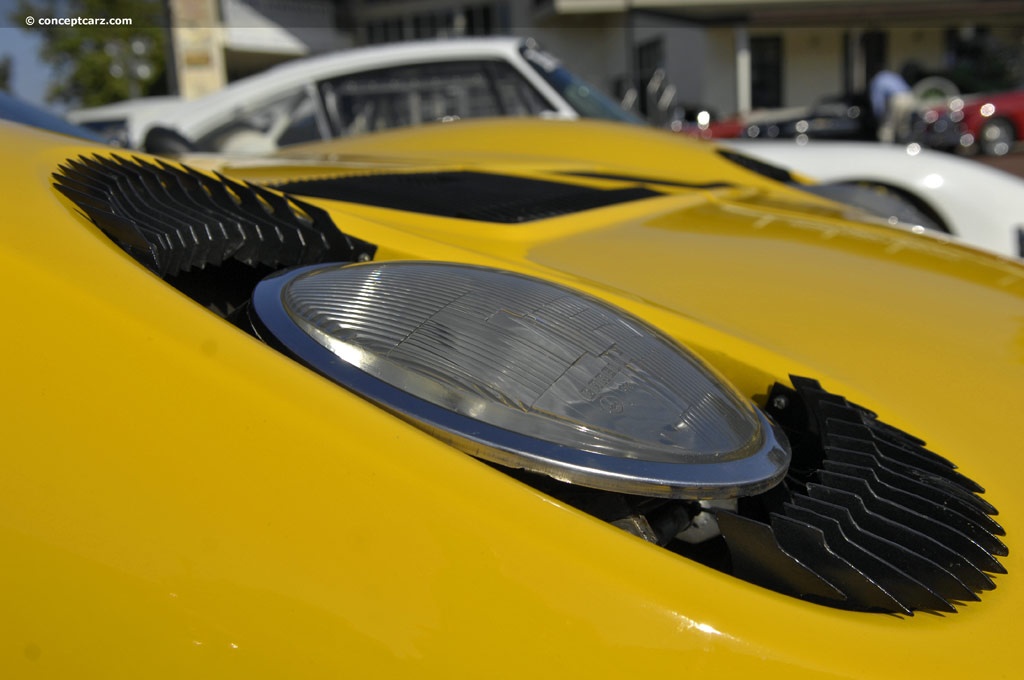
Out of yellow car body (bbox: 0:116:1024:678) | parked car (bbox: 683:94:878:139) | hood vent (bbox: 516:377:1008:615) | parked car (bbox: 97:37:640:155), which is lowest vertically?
parked car (bbox: 683:94:878:139)

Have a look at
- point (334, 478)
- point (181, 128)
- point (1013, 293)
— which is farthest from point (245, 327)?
point (181, 128)

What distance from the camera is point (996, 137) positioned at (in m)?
17.9

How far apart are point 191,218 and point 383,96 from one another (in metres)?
4.14

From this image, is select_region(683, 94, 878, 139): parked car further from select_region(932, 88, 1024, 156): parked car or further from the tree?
the tree

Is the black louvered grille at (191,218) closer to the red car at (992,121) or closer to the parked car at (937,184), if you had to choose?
the parked car at (937,184)

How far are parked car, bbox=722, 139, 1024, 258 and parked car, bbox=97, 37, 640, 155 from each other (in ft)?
4.18

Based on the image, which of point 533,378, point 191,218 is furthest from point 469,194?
point 533,378

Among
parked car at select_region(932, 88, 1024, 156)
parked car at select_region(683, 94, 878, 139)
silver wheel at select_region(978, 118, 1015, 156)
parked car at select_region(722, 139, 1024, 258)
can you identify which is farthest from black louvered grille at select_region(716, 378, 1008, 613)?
silver wheel at select_region(978, 118, 1015, 156)

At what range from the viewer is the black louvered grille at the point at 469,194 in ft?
5.52

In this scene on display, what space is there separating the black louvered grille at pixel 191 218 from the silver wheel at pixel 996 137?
19.2 metres

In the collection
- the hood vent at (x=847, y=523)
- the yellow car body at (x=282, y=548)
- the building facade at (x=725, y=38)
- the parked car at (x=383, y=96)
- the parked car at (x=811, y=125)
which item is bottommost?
the parked car at (x=811, y=125)

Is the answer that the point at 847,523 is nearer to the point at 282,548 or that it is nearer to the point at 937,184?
the point at 282,548

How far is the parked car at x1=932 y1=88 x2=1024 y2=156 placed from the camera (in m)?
17.6

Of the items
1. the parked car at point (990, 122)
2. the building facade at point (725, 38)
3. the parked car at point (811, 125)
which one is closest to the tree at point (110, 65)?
the building facade at point (725, 38)
